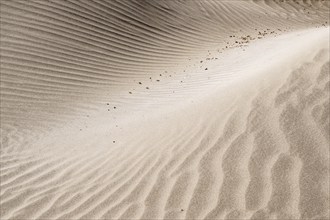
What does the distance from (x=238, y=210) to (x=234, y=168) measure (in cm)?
45

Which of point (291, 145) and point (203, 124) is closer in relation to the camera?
point (291, 145)

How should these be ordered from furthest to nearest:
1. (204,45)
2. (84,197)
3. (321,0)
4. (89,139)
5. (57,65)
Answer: (321,0) → (204,45) → (57,65) → (89,139) → (84,197)

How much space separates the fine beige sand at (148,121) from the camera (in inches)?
147

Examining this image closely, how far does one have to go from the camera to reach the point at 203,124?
463 cm

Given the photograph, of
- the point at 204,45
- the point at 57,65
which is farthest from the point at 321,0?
the point at 57,65

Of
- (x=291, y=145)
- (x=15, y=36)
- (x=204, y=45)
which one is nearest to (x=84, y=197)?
(x=291, y=145)

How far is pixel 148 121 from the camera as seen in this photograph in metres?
5.91

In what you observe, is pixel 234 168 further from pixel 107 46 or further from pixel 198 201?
pixel 107 46

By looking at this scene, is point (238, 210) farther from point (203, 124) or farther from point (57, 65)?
point (57, 65)

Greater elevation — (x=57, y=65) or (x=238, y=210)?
(x=57, y=65)

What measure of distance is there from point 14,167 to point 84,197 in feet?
5.45

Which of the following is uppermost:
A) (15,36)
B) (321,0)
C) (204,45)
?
(321,0)

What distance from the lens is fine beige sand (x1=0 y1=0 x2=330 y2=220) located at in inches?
147

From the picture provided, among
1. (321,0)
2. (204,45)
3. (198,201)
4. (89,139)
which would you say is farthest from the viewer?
(321,0)
